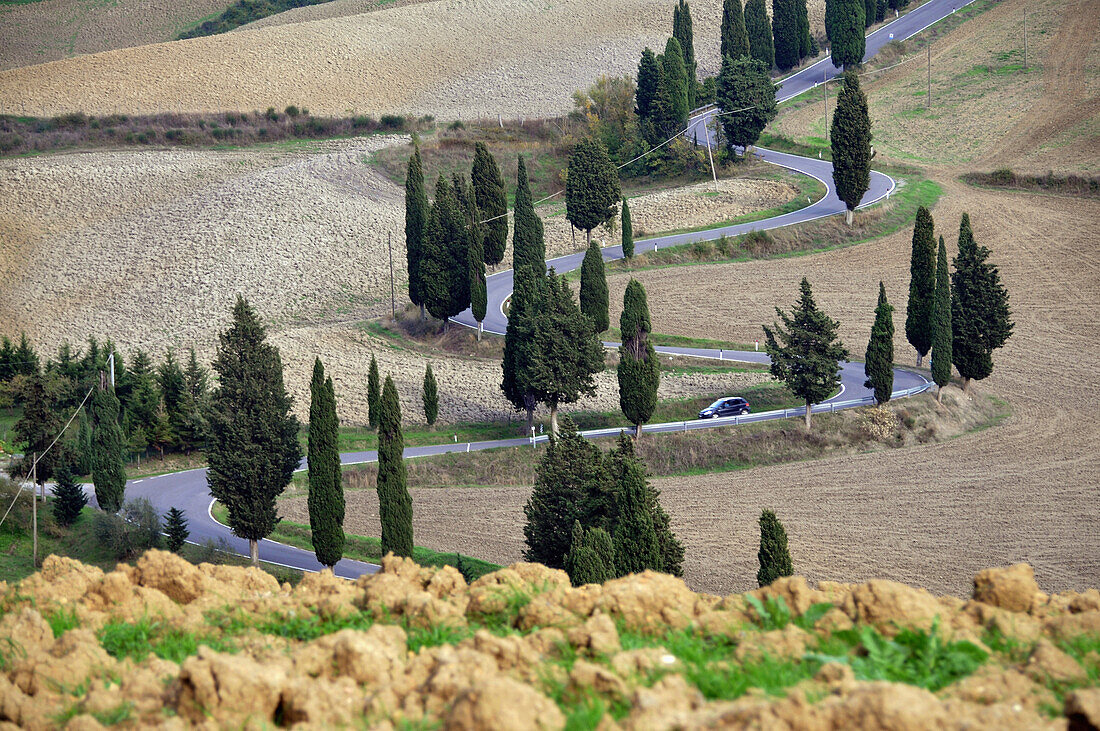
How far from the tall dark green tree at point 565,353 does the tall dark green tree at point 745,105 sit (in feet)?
115

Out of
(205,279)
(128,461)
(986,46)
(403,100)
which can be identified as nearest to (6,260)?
(205,279)

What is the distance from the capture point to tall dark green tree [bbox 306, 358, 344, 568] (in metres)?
32.0

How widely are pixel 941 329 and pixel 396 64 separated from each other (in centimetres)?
7304

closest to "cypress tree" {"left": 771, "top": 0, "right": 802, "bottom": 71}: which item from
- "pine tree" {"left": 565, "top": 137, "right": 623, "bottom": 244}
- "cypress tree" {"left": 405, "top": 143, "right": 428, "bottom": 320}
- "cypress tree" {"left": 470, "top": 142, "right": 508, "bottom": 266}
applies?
"pine tree" {"left": 565, "top": 137, "right": 623, "bottom": 244}

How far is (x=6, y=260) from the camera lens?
68.6 metres

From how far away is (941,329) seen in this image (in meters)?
44.6

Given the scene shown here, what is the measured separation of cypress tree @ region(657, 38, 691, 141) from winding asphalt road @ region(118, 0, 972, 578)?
5.76 m

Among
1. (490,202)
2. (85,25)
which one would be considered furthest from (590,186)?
(85,25)

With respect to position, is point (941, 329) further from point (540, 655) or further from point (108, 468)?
point (540, 655)

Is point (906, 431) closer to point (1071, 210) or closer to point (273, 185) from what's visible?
point (1071, 210)

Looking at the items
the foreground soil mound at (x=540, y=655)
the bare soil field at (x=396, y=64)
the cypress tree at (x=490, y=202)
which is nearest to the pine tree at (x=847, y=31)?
the bare soil field at (x=396, y=64)

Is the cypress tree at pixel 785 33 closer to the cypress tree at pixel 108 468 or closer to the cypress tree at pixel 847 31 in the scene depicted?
the cypress tree at pixel 847 31

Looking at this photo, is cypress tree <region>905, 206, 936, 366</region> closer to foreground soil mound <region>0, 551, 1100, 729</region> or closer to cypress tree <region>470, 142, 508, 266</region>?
cypress tree <region>470, 142, 508, 266</region>

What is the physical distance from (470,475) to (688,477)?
824 centimetres
